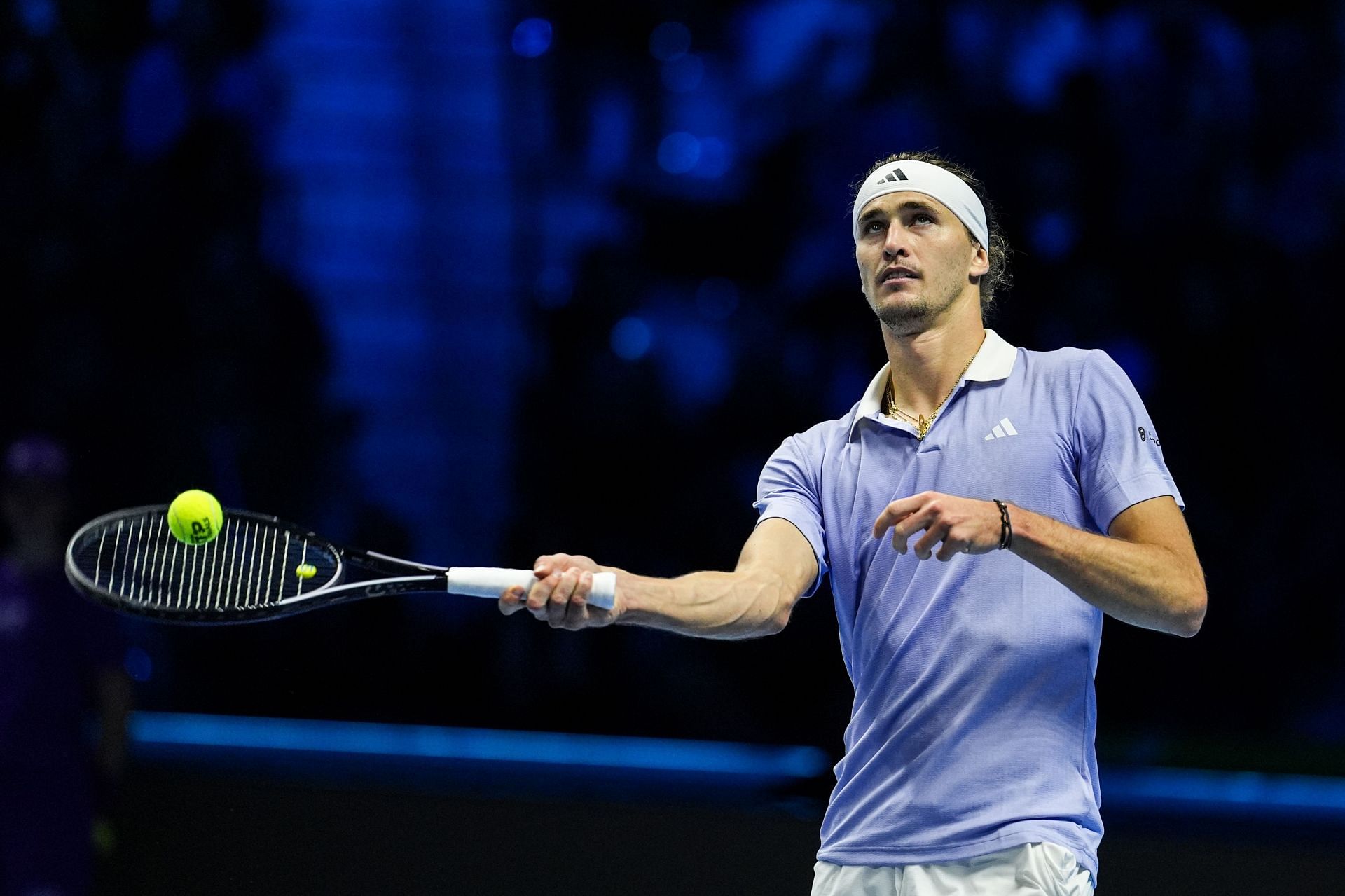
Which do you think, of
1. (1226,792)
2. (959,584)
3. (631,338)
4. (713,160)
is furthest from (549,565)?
(713,160)

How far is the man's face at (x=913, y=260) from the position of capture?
8.00 ft

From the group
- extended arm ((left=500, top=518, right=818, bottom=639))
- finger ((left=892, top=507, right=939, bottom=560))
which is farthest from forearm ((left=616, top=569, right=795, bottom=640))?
finger ((left=892, top=507, right=939, bottom=560))

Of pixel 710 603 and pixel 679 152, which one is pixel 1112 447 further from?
pixel 679 152

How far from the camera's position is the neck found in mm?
2420

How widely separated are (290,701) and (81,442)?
5.19ft

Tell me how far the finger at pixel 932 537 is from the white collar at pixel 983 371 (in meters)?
0.55

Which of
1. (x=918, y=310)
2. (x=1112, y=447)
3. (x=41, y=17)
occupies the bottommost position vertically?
(x=1112, y=447)

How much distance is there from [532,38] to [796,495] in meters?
4.43

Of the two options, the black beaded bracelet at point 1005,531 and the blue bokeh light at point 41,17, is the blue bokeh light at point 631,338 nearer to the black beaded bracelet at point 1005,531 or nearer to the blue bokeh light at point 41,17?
the blue bokeh light at point 41,17

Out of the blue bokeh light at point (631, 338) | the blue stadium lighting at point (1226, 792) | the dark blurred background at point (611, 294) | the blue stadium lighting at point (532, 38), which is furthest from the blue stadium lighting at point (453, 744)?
the blue stadium lighting at point (532, 38)

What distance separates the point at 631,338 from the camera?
19.5ft

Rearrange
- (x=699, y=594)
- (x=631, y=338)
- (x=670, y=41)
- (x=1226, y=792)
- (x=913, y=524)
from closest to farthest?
(x=913, y=524) < (x=699, y=594) < (x=1226, y=792) < (x=631, y=338) < (x=670, y=41)

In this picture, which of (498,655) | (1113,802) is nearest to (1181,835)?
(1113,802)

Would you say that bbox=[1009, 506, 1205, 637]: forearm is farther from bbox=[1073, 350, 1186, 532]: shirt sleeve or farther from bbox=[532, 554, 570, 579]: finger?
bbox=[532, 554, 570, 579]: finger
